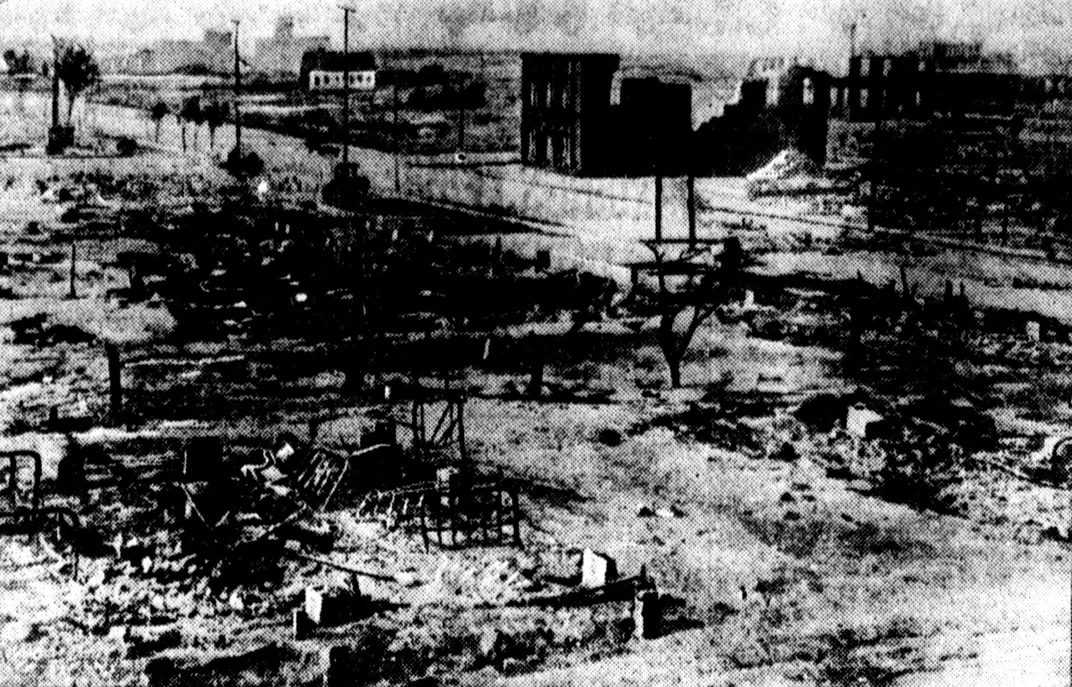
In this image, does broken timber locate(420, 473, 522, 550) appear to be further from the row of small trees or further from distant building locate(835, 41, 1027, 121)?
distant building locate(835, 41, 1027, 121)

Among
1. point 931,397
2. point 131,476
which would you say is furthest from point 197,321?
point 931,397

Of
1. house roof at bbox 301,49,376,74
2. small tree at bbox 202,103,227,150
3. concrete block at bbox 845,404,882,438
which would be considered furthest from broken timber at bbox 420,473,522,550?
house roof at bbox 301,49,376,74

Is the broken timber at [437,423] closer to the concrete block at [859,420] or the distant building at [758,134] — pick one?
the concrete block at [859,420]

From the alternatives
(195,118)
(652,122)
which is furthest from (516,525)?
(195,118)

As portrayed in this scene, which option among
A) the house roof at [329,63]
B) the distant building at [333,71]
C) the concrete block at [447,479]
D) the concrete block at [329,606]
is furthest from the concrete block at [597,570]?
the house roof at [329,63]

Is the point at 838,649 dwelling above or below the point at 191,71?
below

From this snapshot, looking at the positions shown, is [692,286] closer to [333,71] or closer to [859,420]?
[859,420]

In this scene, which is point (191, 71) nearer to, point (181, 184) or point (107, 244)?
point (181, 184)
